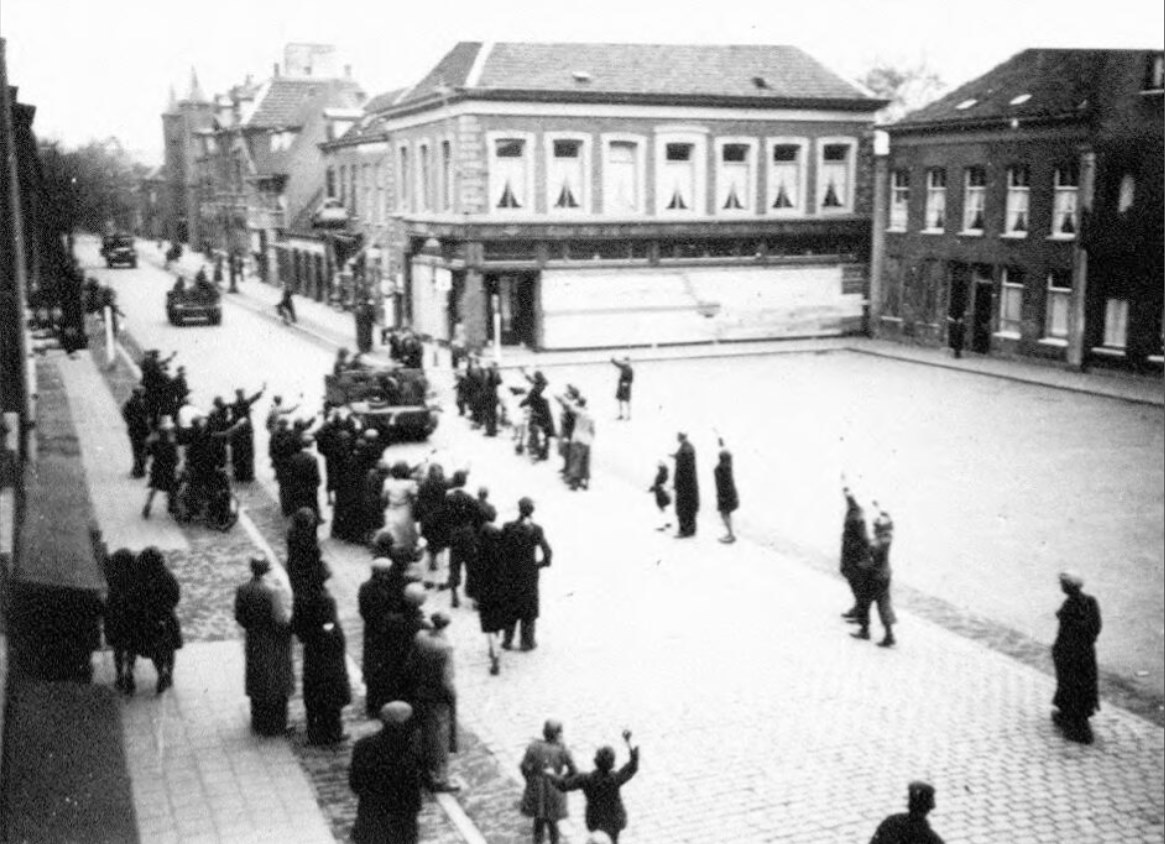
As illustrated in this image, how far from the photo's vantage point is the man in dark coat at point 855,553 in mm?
12875

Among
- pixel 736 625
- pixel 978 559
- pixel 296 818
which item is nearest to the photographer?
pixel 296 818

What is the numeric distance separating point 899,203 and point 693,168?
278 inches

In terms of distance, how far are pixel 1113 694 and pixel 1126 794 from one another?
2218 millimetres

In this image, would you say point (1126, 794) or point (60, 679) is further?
point (1126, 794)

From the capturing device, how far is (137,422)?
15281 mm

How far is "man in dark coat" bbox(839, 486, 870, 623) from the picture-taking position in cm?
1288

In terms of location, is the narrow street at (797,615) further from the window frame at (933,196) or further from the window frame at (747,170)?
the window frame at (747,170)

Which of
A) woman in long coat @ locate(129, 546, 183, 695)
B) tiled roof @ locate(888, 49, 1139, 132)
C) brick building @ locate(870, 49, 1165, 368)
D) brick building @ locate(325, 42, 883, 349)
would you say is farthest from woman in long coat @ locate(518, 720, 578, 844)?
tiled roof @ locate(888, 49, 1139, 132)

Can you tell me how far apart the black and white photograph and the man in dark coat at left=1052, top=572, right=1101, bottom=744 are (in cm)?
5

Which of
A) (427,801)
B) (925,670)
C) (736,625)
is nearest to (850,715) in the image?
(925,670)

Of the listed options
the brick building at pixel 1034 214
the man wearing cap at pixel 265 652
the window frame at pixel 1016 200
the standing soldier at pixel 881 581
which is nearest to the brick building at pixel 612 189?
the brick building at pixel 1034 214

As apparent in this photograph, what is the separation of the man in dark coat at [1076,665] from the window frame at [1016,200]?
2447 centimetres

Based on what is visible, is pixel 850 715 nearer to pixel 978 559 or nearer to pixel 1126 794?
pixel 1126 794

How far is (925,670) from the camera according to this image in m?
12.1
